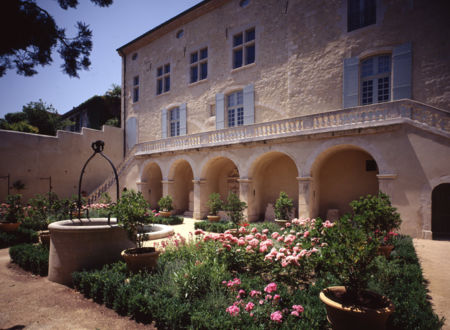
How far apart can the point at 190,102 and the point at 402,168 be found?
13347mm

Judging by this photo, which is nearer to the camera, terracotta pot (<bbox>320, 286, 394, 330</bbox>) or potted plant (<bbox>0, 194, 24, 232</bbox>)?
terracotta pot (<bbox>320, 286, 394, 330</bbox>)

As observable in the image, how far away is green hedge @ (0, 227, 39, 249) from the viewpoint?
30.2ft

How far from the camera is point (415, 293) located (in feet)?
13.0

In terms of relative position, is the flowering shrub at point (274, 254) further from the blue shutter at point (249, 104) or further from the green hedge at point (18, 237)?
the blue shutter at point (249, 104)

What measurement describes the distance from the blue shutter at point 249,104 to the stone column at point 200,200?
4.39 meters

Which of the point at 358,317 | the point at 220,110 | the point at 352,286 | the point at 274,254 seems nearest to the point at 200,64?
the point at 220,110

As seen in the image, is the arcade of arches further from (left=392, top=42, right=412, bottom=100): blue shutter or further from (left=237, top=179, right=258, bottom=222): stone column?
(left=392, top=42, right=412, bottom=100): blue shutter

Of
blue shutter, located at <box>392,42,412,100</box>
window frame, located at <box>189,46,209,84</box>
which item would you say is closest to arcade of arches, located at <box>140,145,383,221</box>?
blue shutter, located at <box>392,42,412,100</box>

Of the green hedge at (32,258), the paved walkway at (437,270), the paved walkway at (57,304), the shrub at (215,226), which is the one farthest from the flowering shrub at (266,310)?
the shrub at (215,226)

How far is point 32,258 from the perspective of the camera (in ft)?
20.8

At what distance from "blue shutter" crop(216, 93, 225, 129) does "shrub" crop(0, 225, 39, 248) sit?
10.8 metres

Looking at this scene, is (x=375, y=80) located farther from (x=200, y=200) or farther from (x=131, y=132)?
(x=131, y=132)

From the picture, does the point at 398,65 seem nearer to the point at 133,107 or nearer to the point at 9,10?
the point at 9,10

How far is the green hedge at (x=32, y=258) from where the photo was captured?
6.16 m
